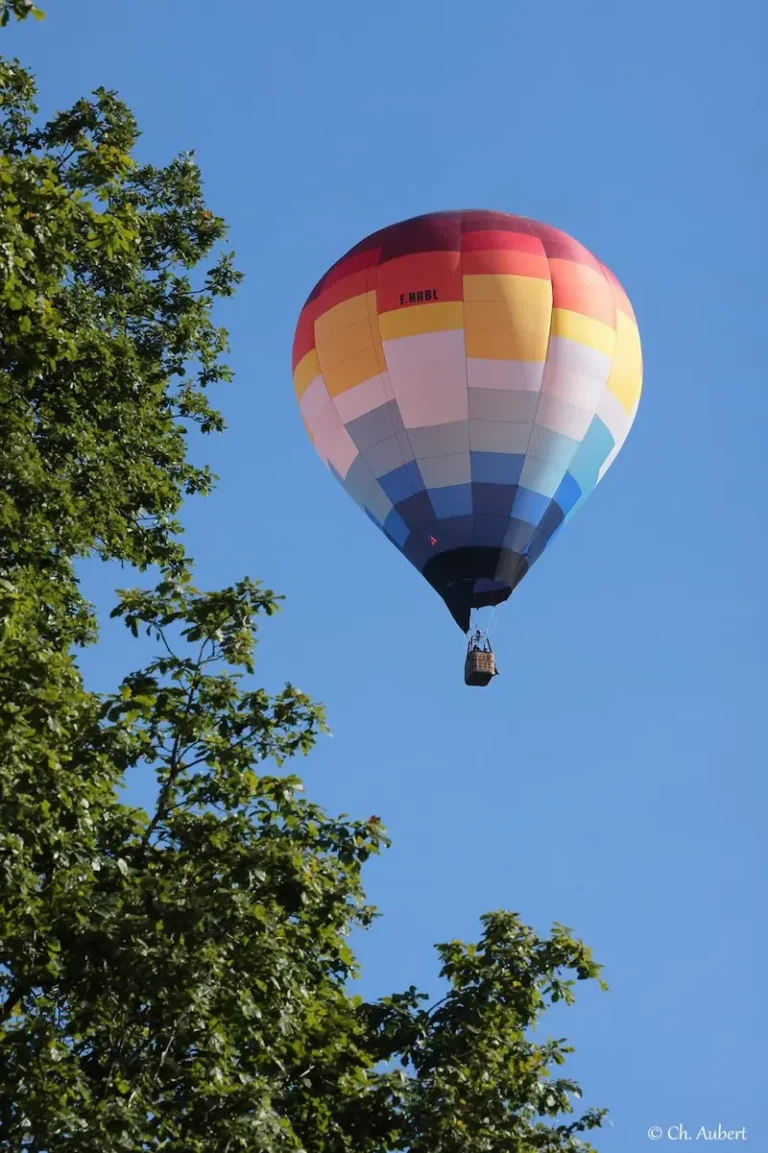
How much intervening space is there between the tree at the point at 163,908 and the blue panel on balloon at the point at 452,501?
15851 mm

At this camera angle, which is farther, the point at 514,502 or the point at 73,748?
the point at 514,502

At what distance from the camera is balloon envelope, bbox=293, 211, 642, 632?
36.4 metres

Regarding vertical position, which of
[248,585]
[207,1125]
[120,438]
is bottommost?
[207,1125]

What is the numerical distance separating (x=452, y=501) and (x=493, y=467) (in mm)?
1018

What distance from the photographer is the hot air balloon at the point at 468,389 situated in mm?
36375

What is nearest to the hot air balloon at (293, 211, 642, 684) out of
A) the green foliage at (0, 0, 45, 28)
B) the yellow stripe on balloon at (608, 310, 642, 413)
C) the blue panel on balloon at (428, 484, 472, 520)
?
the blue panel on balloon at (428, 484, 472, 520)

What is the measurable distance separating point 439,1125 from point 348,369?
2229cm

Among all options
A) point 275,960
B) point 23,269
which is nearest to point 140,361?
point 23,269

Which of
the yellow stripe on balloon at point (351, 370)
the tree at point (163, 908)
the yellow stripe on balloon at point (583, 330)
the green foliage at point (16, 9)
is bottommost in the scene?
the tree at point (163, 908)

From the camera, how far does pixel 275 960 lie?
16.5m

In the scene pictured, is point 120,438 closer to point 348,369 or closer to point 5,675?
point 5,675

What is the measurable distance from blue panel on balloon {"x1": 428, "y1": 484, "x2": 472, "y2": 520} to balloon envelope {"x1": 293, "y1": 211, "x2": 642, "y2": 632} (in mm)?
19

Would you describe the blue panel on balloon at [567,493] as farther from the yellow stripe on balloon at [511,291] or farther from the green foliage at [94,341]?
the green foliage at [94,341]

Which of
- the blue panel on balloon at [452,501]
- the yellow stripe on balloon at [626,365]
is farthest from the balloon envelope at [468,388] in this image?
the yellow stripe on balloon at [626,365]
